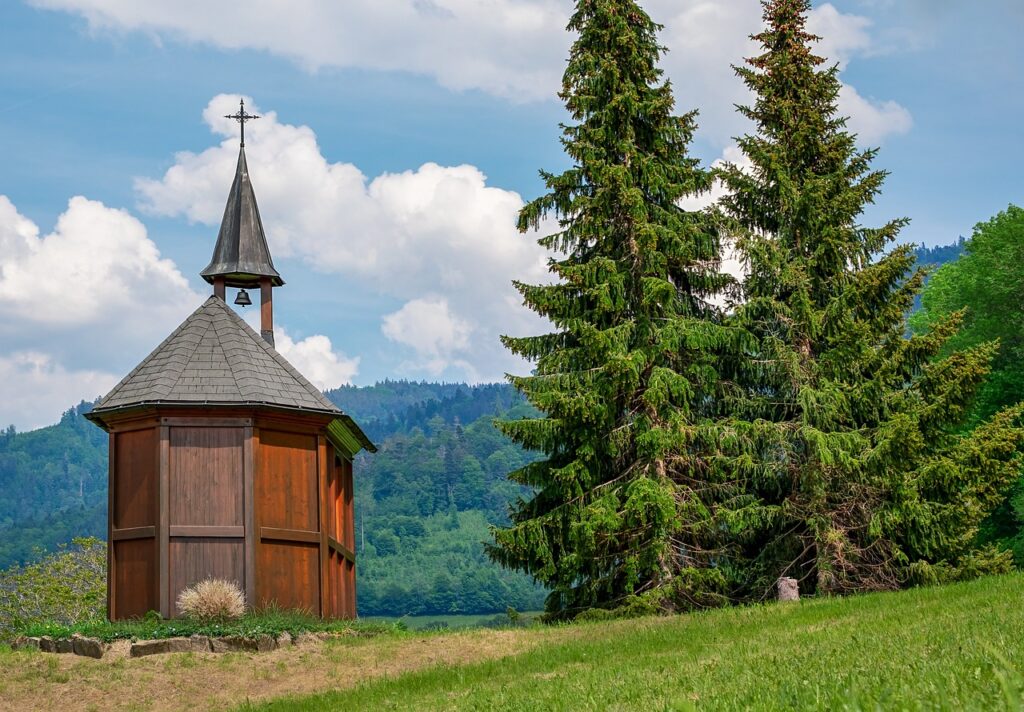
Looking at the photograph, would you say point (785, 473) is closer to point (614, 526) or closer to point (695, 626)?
point (614, 526)

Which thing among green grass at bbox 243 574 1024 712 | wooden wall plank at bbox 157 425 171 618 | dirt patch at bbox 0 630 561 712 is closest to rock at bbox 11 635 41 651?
dirt patch at bbox 0 630 561 712

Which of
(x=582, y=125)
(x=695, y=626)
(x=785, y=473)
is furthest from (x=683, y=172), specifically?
(x=695, y=626)

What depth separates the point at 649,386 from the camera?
24953 mm

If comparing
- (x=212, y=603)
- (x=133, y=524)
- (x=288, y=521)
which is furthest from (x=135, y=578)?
(x=288, y=521)

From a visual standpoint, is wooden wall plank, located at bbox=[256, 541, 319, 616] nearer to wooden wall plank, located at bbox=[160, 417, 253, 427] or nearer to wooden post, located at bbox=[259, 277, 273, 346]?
wooden wall plank, located at bbox=[160, 417, 253, 427]

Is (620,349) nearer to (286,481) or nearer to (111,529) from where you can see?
(286,481)

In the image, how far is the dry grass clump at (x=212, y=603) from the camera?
71.5 ft

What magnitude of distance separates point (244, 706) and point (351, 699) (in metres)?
1.95

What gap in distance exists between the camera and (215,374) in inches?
967

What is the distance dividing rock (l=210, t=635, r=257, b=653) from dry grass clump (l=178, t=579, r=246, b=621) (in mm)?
1037

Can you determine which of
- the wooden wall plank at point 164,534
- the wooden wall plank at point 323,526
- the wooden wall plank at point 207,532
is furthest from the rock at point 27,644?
the wooden wall plank at point 323,526

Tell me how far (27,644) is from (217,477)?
4.47 meters

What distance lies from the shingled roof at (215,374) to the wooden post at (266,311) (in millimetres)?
1837

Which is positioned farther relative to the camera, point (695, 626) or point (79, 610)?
point (79, 610)
